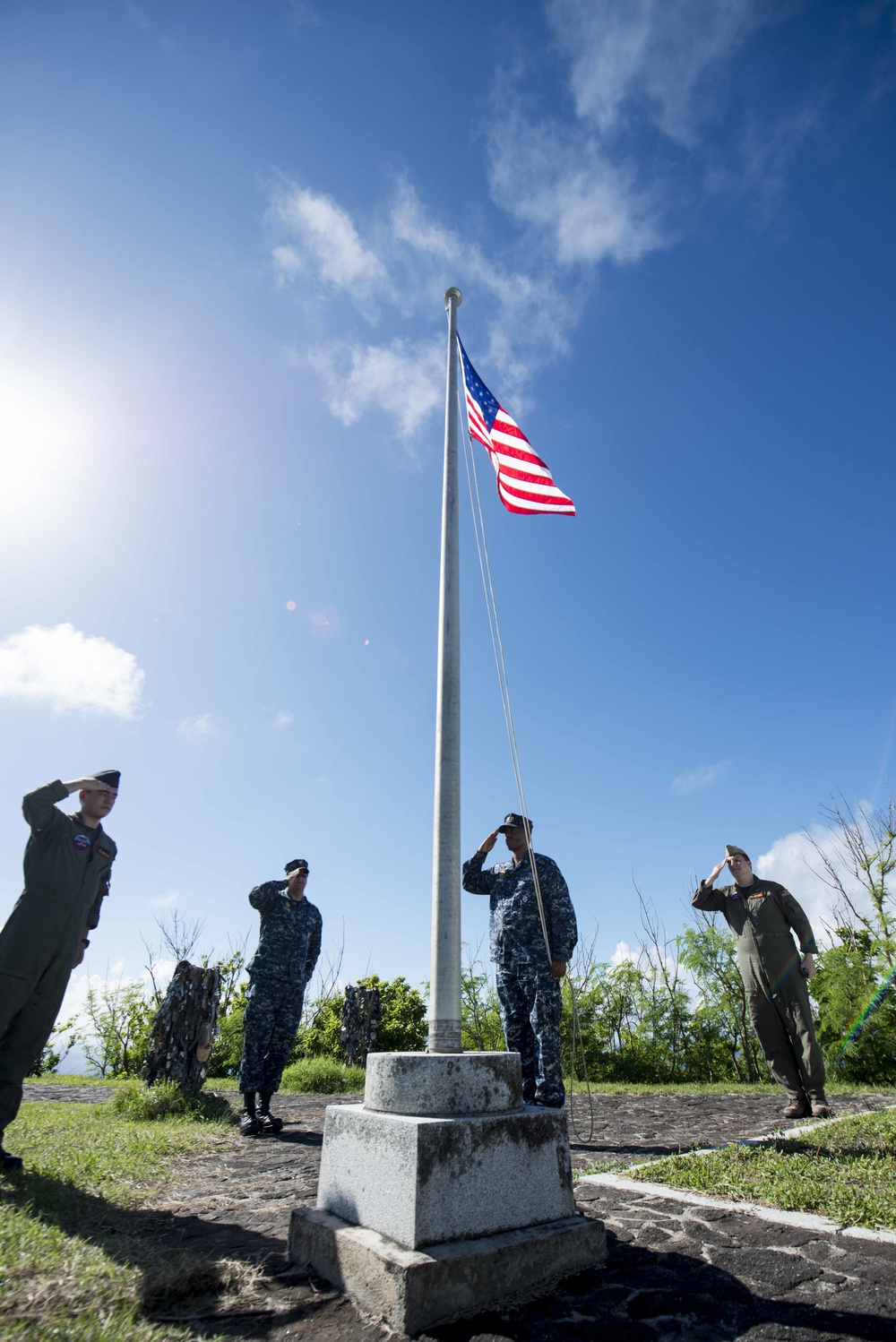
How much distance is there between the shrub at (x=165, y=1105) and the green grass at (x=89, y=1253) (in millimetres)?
1628

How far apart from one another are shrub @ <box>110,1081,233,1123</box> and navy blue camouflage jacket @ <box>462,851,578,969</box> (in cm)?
309

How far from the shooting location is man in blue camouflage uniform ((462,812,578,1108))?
15.7 ft

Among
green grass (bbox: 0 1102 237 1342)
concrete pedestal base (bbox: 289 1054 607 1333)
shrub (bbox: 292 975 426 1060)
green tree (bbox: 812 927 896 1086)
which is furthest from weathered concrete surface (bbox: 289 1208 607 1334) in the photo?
shrub (bbox: 292 975 426 1060)

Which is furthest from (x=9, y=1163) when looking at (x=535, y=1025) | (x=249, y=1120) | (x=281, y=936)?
(x=535, y=1025)

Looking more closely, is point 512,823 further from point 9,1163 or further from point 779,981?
point 9,1163

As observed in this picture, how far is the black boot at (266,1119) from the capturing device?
17.8 ft

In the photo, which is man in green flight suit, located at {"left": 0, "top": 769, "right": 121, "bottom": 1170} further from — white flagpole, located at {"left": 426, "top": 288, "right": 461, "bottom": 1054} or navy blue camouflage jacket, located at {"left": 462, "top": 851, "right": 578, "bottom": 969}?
navy blue camouflage jacket, located at {"left": 462, "top": 851, "right": 578, "bottom": 969}

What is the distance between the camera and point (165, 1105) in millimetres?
6207

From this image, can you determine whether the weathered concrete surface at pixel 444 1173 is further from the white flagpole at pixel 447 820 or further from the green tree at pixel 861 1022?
the green tree at pixel 861 1022

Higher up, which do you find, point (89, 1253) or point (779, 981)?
point (779, 981)

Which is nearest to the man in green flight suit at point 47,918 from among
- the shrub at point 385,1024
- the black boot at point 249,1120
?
the black boot at point 249,1120

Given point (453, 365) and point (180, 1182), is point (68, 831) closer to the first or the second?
point (180, 1182)

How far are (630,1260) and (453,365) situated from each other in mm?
4938

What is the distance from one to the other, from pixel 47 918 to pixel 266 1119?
2807 mm
